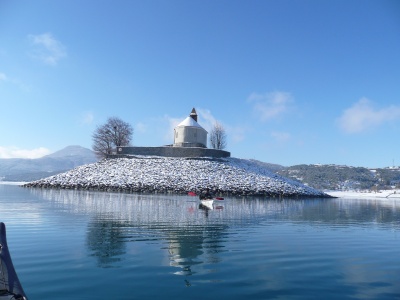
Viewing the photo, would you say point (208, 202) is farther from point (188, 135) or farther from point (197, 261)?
point (188, 135)

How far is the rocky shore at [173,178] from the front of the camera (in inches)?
2239

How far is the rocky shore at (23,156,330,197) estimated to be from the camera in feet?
187

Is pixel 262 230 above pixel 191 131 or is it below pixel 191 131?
below

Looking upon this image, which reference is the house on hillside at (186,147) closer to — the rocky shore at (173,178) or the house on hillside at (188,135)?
the house on hillside at (188,135)

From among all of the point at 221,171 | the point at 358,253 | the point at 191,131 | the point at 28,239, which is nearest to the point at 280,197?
the point at 221,171

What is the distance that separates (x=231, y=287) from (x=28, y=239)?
10041 mm

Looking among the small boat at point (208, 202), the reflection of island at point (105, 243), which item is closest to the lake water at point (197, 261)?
the reflection of island at point (105, 243)

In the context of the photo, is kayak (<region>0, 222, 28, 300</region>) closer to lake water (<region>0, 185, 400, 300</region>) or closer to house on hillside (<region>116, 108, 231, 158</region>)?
lake water (<region>0, 185, 400, 300</region>)

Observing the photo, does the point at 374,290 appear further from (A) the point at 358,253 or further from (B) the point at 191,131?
(B) the point at 191,131

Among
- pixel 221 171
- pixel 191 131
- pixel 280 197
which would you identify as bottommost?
pixel 280 197

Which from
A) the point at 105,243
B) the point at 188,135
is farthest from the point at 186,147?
the point at 105,243

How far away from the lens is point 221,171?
67438 millimetres

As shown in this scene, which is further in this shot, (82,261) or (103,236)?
(103,236)

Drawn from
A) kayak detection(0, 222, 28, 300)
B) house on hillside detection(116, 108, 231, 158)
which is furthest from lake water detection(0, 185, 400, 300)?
house on hillside detection(116, 108, 231, 158)
